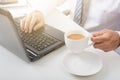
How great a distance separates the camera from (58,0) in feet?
4.60

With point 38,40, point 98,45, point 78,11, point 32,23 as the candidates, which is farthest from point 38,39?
point 78,11

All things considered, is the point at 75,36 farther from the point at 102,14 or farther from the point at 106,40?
the point at 102,14

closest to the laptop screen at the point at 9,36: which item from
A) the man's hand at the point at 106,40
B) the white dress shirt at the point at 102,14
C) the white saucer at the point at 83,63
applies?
the white saucer at the point at 83,63

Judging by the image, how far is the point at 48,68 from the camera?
2.53 ft

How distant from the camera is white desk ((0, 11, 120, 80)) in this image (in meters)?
0.73

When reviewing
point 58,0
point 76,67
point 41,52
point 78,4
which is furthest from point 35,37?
point 58,0

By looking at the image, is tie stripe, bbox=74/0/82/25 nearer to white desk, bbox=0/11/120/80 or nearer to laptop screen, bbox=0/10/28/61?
white desk, bbox=0/11/120/80

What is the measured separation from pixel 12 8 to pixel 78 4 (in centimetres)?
37

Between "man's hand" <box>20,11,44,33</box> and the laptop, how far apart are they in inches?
0.9

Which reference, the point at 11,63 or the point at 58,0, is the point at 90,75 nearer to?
the point at 11,63

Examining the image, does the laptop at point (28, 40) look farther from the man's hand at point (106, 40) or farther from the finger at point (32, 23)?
the man's hand at point (106, 40)

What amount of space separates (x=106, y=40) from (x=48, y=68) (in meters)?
0.23

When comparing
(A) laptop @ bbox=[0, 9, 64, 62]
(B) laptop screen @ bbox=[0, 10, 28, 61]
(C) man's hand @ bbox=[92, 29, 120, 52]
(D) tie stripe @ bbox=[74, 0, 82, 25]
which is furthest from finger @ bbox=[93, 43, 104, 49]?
(D) tie stripe @ bbox=[74, 0, 82, 25]

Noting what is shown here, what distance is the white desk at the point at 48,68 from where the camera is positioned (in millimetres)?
734
